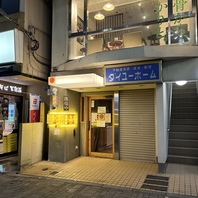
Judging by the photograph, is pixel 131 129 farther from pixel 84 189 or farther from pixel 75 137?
pixel 84 189

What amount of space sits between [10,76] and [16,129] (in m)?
2.72

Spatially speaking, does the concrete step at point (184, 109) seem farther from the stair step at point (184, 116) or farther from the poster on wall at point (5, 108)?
the poster on wall at point (5, 108)

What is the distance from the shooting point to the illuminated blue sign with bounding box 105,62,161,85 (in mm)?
5652

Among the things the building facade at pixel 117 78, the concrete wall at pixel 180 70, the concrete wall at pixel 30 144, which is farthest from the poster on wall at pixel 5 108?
the concrete wall at pixel 180 70

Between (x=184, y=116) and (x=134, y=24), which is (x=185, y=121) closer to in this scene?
(x=184, y=116)

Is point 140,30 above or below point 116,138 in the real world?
above

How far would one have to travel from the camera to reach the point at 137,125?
24.0 feet

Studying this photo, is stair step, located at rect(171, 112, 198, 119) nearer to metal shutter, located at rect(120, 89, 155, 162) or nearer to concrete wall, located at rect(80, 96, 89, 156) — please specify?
metal shutter, located at rect(120, 89, 155, 162)

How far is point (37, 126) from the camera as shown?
713 cm

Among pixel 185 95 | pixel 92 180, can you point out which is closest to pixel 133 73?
pixel 92 180

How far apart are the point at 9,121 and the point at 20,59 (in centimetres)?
289

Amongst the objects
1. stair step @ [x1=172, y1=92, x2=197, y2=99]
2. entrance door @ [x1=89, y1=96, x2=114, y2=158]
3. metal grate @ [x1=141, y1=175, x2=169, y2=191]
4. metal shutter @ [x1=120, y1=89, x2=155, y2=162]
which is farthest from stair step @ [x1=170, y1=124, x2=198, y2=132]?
metal grate @ [x1=141, y1=175, x2=169, y2=191]

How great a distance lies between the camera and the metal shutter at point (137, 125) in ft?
23.4

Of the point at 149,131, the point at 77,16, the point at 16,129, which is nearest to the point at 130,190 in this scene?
the point at 149,131
